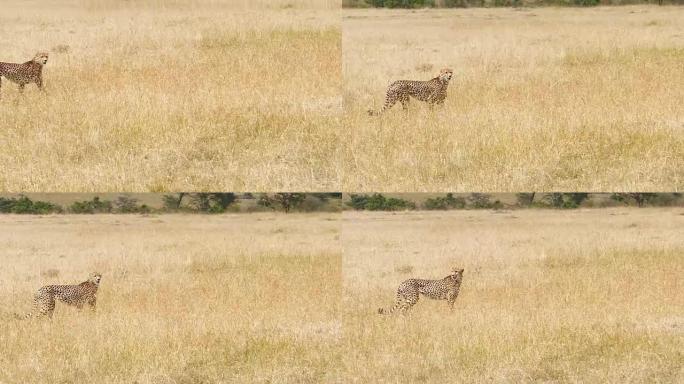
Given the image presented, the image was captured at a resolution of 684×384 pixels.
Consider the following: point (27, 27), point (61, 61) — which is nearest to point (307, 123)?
point (61, 61)

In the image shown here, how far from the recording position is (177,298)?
1417cm

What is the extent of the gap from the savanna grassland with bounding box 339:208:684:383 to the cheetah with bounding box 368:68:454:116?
6.46ft

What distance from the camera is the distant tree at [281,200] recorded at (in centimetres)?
1495

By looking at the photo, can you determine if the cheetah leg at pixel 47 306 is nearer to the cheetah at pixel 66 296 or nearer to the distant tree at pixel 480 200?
the cheetah at pixel 66 296

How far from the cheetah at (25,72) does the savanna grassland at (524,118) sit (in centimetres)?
493

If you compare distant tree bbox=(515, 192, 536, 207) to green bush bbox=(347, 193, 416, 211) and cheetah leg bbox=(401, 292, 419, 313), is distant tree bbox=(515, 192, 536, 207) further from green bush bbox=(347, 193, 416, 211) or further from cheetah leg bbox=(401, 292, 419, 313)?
cheetah leg bbox=(401, 292, 419, 313)

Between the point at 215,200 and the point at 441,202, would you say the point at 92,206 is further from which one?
the point at 441,202

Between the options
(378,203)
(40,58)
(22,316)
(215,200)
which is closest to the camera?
(22,316)

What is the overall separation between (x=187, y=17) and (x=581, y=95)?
37.0ft

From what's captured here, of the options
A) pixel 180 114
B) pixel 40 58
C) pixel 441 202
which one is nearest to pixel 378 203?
pixel 441 202

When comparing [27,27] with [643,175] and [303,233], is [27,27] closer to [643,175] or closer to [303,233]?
[303,233]

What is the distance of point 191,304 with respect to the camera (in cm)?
1404

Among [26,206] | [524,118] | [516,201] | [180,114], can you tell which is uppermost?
[180,114]

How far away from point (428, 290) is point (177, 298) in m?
3.47
